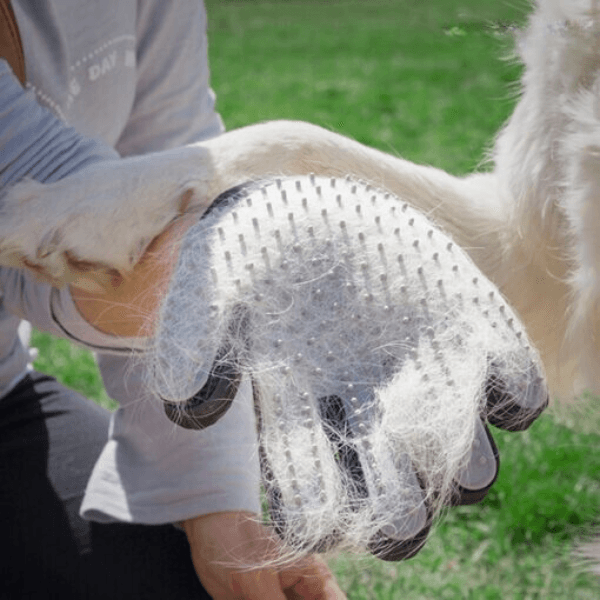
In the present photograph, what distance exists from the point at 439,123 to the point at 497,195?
3.34 meters

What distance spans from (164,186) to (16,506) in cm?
65

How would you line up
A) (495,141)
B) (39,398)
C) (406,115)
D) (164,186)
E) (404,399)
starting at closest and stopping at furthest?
(404,399) < (164,186) < (495,141) < (39,398) < (406,115)

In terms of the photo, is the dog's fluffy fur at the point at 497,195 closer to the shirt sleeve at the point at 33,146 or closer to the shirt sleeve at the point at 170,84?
the shirt sleeve at the point at 33,146

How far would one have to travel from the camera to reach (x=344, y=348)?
0.78m

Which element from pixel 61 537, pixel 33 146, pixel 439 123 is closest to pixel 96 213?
pixel 33 146

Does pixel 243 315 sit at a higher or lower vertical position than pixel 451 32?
lower

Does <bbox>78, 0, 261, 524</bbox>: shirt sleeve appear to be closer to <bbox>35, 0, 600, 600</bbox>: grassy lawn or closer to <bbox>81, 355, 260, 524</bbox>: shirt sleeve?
<bbox>81, 355, 260, 524</bbox>: shirt sleeve

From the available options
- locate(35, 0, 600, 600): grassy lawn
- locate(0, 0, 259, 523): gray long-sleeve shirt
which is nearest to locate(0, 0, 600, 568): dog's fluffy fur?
locate(35, 0, 600, 600): grassy lawn

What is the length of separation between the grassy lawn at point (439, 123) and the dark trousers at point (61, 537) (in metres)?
0.30

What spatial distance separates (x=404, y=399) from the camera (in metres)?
0.74

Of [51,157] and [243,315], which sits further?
[51,157]

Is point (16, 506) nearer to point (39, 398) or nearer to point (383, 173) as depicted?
point (39, 398)

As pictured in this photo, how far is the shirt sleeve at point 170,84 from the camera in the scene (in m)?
1.43

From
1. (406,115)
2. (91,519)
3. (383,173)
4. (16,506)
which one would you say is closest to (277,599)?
(91,519)
